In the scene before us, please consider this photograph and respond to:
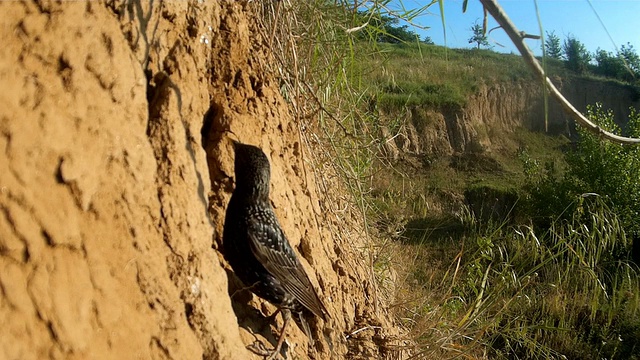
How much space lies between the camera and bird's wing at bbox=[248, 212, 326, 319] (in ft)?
8.34

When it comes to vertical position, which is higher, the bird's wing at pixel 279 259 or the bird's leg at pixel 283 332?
the bird's wing at pixel 279 259

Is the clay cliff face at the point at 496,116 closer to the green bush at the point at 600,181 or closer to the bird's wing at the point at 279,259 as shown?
the green bush at the point at 600,181

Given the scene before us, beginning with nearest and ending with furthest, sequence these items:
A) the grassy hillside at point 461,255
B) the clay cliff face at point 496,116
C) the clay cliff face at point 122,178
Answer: the clay cliff face at point 122,178
the grassy hillside at point 461,255
the clay cliff face at point 496,116

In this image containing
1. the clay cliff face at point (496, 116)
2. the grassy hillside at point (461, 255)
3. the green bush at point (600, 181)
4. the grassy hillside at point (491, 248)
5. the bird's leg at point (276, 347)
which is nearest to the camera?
the bird's leg at point (276, 347)

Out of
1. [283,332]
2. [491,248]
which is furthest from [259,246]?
[491,248]

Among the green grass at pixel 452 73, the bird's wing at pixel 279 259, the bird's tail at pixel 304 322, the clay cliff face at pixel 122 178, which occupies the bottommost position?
the bird's tail at pixel 304 322

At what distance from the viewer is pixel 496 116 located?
80.1ft

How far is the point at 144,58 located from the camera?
85.3 inches

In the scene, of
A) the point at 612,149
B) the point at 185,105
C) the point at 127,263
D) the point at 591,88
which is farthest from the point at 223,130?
the point at 591,88

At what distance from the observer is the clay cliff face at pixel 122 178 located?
154 centimetres

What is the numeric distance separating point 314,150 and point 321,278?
38.1 inches

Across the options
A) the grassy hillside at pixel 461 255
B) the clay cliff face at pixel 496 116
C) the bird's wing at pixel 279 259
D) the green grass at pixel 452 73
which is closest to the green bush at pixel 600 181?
the grassy hillside at pixel 461 255

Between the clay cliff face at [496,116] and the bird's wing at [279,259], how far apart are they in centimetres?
1703

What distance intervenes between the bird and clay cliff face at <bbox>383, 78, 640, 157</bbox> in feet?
56.1
